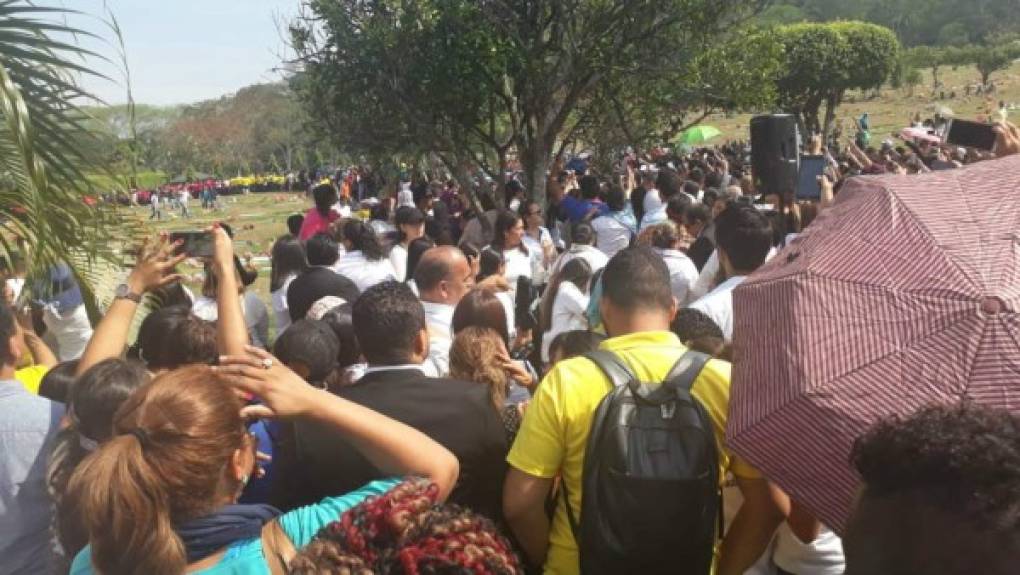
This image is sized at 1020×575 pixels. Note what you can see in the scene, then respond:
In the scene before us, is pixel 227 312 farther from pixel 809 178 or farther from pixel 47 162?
pixel 809 178

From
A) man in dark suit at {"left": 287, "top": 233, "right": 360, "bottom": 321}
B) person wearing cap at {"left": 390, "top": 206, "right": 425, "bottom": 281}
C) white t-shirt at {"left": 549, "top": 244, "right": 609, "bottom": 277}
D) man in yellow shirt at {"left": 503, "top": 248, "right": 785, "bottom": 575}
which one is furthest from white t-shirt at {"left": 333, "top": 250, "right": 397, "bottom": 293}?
man in yellow shirt at {"left": 503, "top": 248, "right": 785, "bottom": 575}

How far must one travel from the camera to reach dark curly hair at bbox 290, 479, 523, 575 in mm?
1555

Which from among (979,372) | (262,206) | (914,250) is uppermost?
(914,250)

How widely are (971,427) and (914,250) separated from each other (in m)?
0.73

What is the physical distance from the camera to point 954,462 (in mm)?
1331

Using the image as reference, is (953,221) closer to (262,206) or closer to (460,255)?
(460,255)

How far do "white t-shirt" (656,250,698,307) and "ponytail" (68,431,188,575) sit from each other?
440 centimetres

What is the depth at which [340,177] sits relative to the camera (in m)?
38.2

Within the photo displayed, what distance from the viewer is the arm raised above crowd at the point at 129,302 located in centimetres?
332

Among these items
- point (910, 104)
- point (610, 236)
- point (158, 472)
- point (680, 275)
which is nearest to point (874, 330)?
point (158, 472)

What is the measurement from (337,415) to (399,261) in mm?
5718

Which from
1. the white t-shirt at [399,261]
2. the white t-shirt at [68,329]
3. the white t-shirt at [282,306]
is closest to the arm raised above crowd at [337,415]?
the white t-shirt at [68,329]

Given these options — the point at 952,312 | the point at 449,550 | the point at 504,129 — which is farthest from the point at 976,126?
the point at 504,129

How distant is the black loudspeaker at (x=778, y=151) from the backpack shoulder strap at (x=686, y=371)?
519cm
